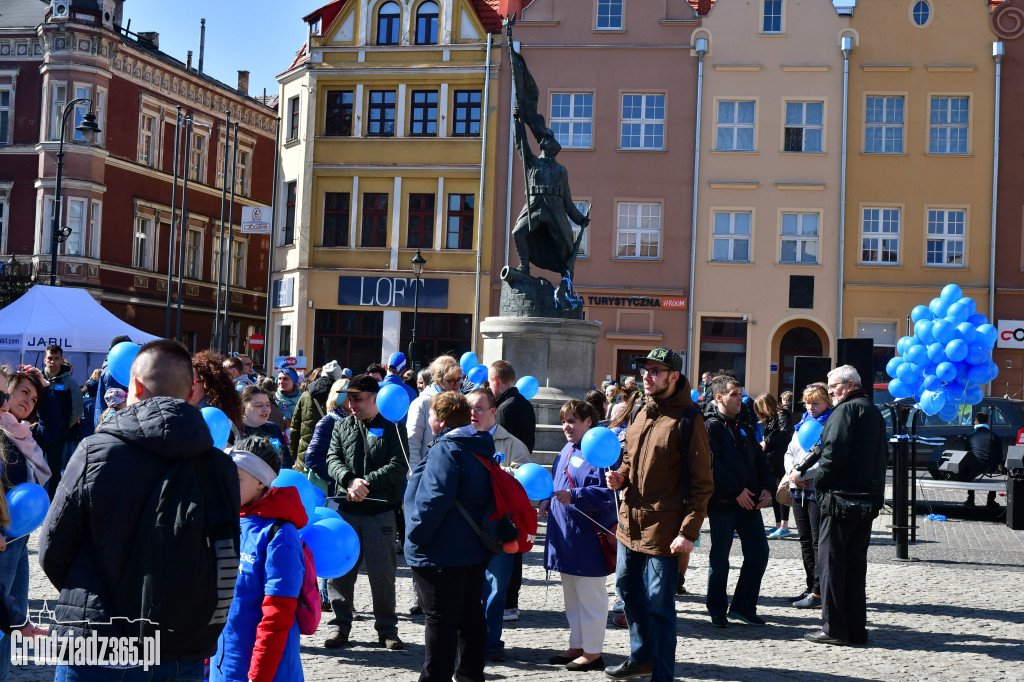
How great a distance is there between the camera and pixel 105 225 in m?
41.1

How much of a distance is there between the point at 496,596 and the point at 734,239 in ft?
92.3

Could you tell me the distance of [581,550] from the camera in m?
7.52

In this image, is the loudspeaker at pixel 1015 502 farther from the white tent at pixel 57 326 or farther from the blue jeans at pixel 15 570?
the white tent at pixel 57 326

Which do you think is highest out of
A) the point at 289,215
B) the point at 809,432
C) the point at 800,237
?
the point at 289,215

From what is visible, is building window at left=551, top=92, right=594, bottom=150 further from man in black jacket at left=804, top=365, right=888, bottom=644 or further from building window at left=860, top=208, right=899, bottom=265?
man in black jacket at left=804, top=365, right=888, bottom=644

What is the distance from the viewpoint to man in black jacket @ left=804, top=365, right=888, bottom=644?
834 centimetres

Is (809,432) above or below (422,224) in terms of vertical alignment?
below

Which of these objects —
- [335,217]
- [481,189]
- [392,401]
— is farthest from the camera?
[335,217]

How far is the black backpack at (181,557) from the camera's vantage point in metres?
3.69

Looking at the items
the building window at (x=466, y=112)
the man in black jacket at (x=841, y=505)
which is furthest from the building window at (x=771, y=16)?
the man in black jacket at (x=841, y=505)

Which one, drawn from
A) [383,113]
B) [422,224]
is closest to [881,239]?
[422,224]

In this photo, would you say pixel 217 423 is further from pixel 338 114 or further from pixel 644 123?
pixel 338 114

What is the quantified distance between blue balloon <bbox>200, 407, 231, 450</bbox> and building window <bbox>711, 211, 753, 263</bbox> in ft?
99.8

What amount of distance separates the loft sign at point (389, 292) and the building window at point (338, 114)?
15.5ft
